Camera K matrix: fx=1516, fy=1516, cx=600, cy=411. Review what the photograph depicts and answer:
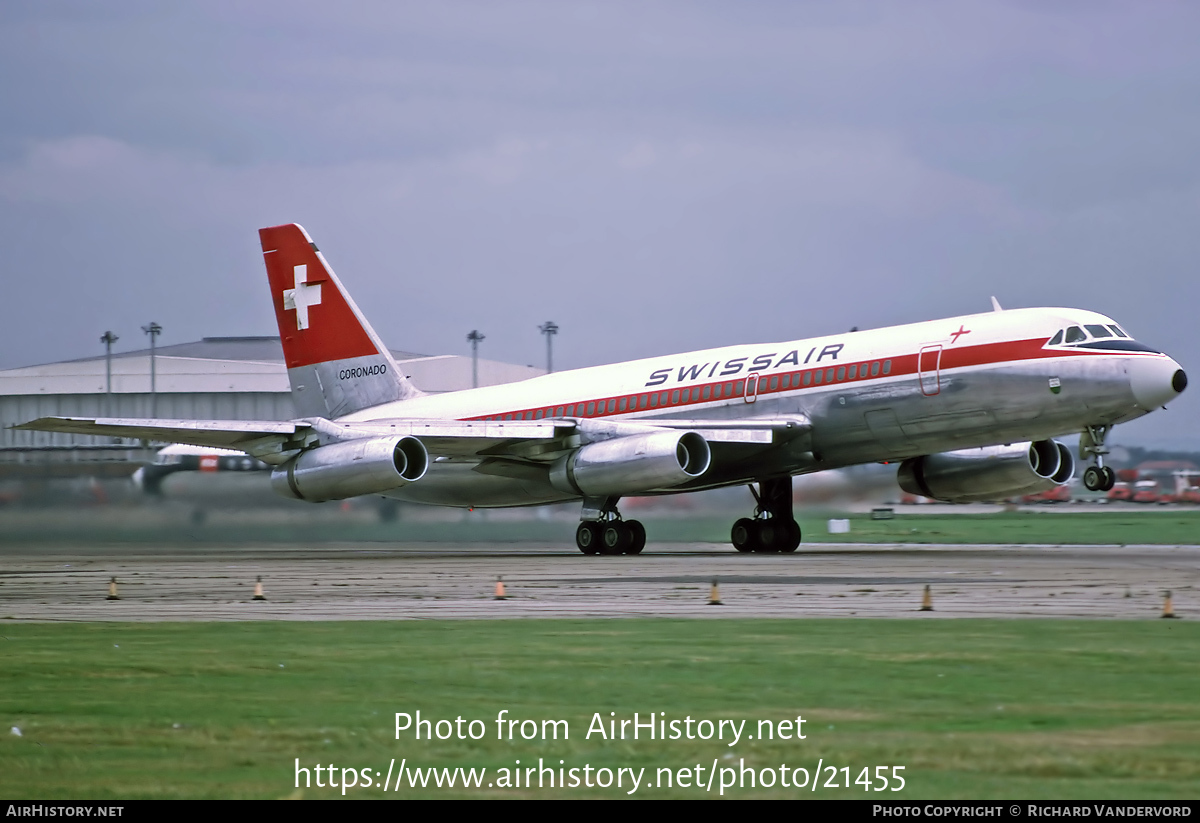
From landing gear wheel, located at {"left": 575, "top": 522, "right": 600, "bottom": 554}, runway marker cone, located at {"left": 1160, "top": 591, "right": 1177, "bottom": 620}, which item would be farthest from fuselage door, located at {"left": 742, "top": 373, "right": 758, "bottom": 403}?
runway marker cone, located at {"left": 1160, "top": 591, "right": 1177, "bottom": 620}

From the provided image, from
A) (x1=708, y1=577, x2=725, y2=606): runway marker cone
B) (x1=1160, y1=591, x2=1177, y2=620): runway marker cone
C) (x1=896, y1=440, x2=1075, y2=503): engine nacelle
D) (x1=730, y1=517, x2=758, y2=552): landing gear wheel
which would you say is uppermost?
(x1=896, y1=440, x2=1075, y2=503): engine nacelle

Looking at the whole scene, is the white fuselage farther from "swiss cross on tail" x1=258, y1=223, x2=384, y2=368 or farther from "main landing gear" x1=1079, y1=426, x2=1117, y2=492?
"swiss cross on tail" x1=258, y1=223, x2=384, y2=368

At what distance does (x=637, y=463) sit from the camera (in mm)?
30828

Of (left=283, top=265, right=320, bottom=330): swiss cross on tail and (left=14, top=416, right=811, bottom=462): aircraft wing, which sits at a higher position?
(left=283, top=265, right=320, bottom=330): swiss cross on tail

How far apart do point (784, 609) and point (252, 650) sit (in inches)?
265

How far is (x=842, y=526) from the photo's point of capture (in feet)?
165

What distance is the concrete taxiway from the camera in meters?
18.1

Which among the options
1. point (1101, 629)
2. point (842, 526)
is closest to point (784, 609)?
point (1101, 629)

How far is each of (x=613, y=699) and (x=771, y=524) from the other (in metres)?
24.4

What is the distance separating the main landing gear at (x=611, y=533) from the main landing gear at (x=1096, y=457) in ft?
31.7

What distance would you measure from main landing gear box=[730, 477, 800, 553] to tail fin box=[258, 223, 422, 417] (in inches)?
405

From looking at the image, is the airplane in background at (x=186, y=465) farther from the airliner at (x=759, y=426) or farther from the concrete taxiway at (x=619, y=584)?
the airliner at (x=759, y=426)

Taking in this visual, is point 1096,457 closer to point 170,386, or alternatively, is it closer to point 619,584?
point 619,584

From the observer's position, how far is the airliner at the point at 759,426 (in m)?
29.3
